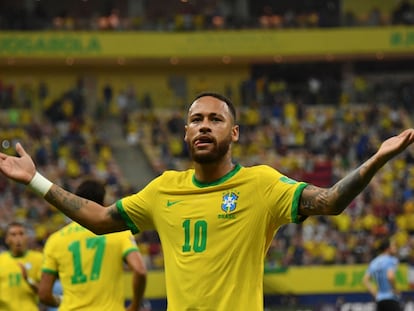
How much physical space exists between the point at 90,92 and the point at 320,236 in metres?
17.2

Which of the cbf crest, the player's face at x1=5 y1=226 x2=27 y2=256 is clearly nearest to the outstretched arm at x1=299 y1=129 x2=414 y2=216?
the cbf crest

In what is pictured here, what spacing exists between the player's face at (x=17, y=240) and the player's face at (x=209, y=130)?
18.8 ft

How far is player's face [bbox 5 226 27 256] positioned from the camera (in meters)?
10.9

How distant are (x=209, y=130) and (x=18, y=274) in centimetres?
583

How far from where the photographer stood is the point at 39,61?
142ft

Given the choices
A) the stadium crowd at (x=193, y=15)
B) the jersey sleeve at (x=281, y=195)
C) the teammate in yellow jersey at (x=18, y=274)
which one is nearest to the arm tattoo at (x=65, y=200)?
the jersey sleeve at (x=281, y=195)

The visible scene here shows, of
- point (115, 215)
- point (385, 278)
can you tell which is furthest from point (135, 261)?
point (385, 278)

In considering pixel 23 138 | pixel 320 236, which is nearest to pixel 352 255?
pixel 320 236

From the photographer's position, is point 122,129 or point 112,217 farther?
point 122,129

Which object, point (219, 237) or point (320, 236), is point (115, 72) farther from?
point (219, 237)

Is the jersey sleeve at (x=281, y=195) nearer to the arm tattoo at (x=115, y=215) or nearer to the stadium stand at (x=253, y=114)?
the arm tattoo at (x=115, y=215)

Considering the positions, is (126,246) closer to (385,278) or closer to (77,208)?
(77,208)

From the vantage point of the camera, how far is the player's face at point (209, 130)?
5.38 meters

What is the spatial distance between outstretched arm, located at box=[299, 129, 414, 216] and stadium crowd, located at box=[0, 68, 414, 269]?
69.3 feet
